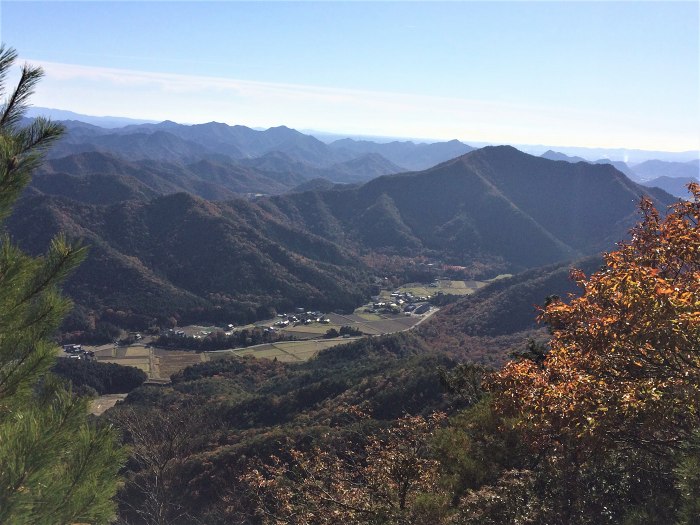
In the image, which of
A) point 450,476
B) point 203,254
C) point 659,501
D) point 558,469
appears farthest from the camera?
point 203,254

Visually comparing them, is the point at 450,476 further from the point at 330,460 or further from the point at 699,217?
the point at 699,217

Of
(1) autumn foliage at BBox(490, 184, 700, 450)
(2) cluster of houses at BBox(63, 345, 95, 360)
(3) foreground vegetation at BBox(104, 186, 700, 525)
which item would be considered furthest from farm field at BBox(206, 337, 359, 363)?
(1) autumn foliage at BBox(490, 184, 700, 450)

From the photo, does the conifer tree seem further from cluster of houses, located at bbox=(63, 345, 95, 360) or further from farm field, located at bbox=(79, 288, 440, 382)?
cluster of houses, located at bbox=(63, 345, 95, 360)

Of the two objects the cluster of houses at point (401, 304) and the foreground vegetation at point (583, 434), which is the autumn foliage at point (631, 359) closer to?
the foreground vegetation at point (583, 434)

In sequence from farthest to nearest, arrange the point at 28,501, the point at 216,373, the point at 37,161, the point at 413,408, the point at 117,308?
the point at 117,308 < the point at 216,373 < the point at 413,408 < the point at 37,161 < the point at 28,501

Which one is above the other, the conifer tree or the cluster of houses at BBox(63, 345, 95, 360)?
the conifer tree

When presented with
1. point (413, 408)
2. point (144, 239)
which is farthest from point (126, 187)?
point (413, 408)

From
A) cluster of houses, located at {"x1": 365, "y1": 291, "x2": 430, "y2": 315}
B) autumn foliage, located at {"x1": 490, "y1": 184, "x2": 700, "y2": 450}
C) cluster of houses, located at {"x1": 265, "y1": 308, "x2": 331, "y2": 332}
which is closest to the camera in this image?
autumn foliage, located at {"x1": 490, "y1": 184, "x2": 700, "y2": 450}
